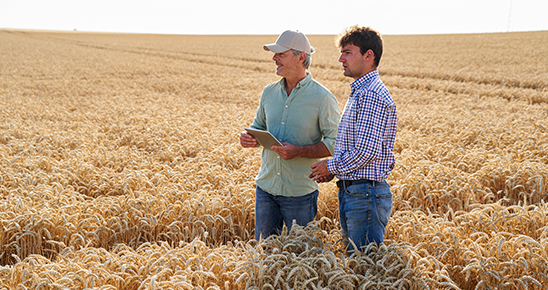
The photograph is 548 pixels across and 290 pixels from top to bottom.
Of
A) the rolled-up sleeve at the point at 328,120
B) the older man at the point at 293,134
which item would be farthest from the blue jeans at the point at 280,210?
the rolled-up sleeve at the point at 328,120

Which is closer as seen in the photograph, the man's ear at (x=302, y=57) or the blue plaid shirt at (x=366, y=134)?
the blue plaid shirt at (x=366, y=134)

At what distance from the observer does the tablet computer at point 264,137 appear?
124 inches

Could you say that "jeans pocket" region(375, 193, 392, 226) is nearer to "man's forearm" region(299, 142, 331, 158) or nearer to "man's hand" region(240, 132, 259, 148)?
"man's forearm" region(299, 142, 331, 158)

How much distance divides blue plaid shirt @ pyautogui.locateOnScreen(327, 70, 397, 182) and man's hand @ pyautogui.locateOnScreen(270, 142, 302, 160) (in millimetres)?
439

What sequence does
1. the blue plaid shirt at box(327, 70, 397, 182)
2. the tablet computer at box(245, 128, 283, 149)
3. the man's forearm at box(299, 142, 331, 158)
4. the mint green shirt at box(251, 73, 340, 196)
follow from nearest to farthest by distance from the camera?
the blue plaid shirt at box(327, 70, 397, 182) < the tablet computer at box(245, 128, 283, 149) < the man's forearm at box(299, 142, 331, 158) < the mint green shirt at box(251, 73, 340, 196)

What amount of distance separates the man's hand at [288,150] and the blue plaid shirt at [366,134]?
1.44 ft

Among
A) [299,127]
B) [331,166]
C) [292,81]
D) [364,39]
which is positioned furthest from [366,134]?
[292,81]

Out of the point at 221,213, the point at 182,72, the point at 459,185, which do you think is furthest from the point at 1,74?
the point at 459,185

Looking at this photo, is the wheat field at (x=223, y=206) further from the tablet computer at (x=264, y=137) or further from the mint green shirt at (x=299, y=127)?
the tablet computer at (x=264, y=137)

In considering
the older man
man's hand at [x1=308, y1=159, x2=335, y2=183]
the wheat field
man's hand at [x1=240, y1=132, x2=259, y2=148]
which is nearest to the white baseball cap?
the older man

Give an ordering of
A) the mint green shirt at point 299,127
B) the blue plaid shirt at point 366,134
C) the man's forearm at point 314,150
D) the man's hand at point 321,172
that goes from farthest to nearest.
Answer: the mint green shirt at point 299,127, the man's forearm at point 314,150, the man's hand at point 321,172, the blue plaid shirt at point 366,134

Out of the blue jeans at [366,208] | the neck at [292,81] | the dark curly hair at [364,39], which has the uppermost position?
the dark curly hair at [364,39]

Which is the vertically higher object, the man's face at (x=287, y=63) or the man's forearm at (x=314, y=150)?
the man's face at (x=287, y=63)

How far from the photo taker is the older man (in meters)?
3.29
